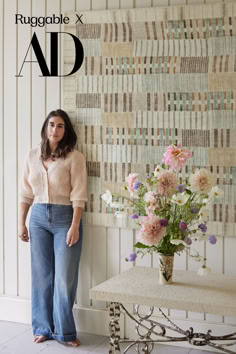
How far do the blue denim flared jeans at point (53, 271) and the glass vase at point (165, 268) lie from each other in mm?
904

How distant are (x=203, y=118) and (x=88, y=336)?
167 cm

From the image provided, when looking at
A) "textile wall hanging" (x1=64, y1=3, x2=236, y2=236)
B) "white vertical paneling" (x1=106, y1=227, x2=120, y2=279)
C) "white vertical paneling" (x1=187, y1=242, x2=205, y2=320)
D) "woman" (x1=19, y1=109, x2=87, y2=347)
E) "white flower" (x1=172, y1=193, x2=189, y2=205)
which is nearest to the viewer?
"white flower" (x1=172, y1=193, x2=189, y2=205)

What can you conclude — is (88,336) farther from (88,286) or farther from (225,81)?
(225,81)

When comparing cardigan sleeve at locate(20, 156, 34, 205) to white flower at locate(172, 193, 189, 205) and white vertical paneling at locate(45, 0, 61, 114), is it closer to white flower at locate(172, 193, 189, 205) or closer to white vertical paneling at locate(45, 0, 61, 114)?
white vertical paneling at locate(45, 0, 61, 114)

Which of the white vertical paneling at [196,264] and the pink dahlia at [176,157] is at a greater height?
the pink dahlia at [176,157]

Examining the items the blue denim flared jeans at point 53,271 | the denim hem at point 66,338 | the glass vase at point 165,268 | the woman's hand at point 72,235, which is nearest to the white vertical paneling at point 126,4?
the blue denim flared jeans at point 53,271

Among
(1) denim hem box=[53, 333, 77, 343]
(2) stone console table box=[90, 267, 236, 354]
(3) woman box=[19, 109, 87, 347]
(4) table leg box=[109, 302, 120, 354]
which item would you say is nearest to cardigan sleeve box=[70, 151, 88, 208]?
(3) woman box=[19, 109, 87, 347]

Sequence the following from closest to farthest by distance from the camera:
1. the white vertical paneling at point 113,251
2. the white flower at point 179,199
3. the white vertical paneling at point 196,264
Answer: the white flower at point 179,199
the white vertical paneling at point 196,264
the white vertical paneling at point 113,251

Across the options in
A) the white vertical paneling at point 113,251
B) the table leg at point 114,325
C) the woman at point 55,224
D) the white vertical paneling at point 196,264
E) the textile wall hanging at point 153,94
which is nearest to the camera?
the table leg at point 114,325

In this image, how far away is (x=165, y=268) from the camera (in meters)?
2.83

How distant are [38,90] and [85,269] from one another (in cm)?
131

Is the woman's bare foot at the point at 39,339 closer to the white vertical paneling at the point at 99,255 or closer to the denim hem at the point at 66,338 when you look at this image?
the denim hem at the point at 66,338

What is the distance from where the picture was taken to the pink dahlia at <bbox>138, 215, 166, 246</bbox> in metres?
2.65

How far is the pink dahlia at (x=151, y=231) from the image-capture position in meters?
2.65
